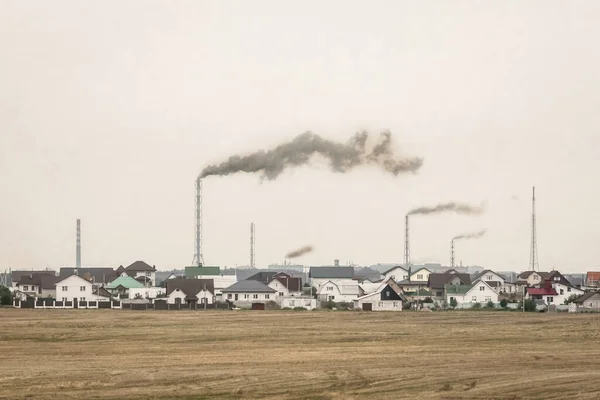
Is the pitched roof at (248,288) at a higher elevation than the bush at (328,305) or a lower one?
higher

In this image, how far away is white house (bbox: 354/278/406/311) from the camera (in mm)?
82688

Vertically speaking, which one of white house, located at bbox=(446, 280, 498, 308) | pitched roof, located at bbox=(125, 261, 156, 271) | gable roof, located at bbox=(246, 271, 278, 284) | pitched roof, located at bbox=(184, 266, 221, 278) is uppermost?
pitched roof, located at bbox=(125, 261, 156, 271)

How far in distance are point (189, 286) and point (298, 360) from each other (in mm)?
52143

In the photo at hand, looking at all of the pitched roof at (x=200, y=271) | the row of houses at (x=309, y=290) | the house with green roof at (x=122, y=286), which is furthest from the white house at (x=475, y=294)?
the house with green roof at (x=122, y=286)

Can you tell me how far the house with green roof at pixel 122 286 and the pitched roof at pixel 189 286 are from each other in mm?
9358

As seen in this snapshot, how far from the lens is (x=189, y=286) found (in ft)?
289

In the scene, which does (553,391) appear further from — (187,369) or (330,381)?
(187,369)

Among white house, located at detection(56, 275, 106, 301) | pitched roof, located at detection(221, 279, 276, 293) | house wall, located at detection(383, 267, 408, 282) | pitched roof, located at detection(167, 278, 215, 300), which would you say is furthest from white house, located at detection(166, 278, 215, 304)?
house wall, located at detection(383, 267, 408, 282)

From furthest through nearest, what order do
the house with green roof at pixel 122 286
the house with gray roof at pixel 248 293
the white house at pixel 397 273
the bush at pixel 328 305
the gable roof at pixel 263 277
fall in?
the white house at pixel 397 273 < the gable roof at pixel 263 277 < the house with green roof at pixel 122 286 < the house with gray roof at pixel 248 293 < the bush at pixel 328 305

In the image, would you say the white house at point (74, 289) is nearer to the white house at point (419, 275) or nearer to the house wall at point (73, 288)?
the house wall at point (73, 288)

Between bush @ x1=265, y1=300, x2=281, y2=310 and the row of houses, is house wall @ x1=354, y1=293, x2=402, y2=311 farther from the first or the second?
bush @ x1=265, y1=300, x2=281, y2=310

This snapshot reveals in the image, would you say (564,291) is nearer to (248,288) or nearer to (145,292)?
(248,288)

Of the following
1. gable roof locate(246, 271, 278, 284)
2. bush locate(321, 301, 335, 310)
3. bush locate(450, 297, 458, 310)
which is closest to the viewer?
bush locate(321, 301, 335, 310)

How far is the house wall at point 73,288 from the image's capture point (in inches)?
3497
